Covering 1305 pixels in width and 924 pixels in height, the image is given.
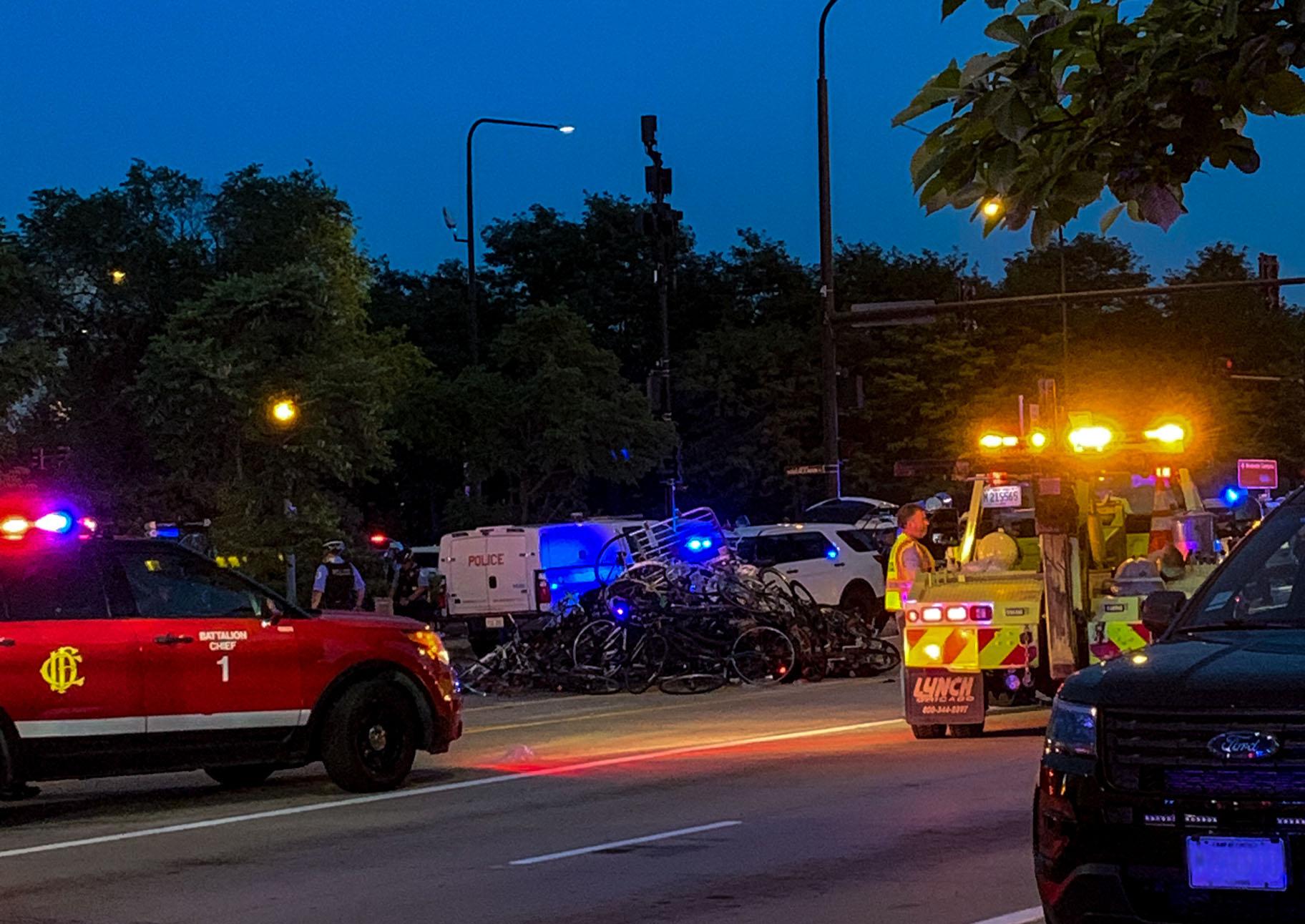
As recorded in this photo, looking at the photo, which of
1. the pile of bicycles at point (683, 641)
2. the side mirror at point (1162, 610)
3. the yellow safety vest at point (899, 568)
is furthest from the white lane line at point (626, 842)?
the pile of bicycles at point (683, 641)

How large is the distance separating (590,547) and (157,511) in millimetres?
10885

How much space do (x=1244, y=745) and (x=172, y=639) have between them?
8.38 meters

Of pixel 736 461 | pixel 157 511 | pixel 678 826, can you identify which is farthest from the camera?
pixel 736 461

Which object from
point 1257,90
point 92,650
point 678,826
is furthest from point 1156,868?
point 92,650

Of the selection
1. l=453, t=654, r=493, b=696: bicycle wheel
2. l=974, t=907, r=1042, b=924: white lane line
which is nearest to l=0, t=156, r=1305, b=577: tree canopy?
l=453, t=654, r=493, b=696: bicycle wheel

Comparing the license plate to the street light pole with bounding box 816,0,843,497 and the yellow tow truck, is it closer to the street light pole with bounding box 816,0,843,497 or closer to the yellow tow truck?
the yellow tow truck

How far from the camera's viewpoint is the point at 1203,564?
54.4 feet

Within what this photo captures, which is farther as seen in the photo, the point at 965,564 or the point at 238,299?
the point at 238,299

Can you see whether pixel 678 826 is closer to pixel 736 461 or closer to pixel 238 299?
pixel 238 299

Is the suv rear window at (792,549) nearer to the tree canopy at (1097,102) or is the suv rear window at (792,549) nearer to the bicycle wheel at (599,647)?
the bicycle wheel at (599,647)

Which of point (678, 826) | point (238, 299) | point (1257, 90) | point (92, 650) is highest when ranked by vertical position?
point (238, 299)

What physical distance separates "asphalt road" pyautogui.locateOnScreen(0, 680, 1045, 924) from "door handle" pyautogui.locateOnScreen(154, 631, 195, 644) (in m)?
1.09

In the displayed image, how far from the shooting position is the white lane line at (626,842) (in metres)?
10.5

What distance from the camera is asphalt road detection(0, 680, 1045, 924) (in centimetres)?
924
